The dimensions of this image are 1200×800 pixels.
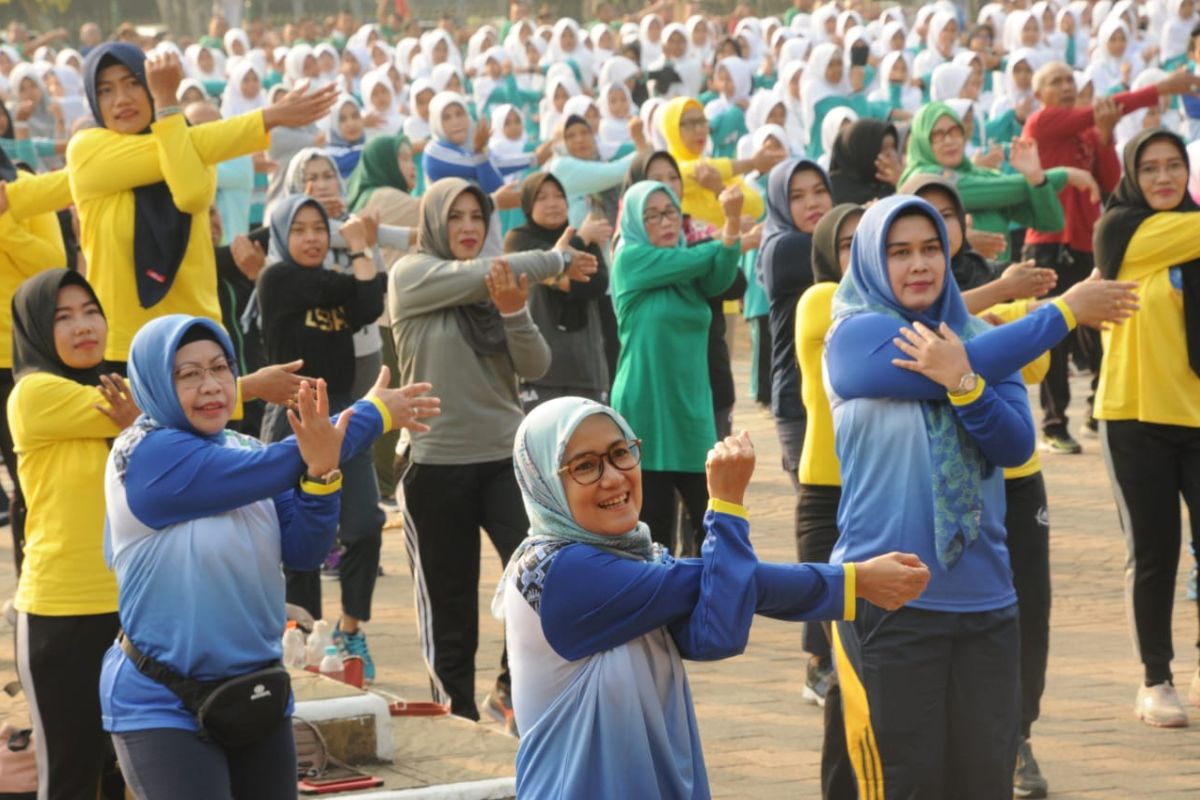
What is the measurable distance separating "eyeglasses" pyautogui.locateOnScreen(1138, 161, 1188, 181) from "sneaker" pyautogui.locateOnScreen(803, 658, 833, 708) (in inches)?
80.7

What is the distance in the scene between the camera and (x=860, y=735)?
520 centimetres

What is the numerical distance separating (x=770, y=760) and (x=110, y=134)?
318cm

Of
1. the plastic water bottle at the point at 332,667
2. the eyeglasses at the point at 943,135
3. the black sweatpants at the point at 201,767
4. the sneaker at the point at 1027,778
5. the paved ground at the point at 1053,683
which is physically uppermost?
the eyeglasses at the point at 943,135

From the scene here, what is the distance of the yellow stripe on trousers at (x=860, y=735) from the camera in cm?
516

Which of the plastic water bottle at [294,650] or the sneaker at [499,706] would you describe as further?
the sneaker at [499,706]

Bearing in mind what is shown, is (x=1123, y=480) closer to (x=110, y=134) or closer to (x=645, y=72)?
(x=110, y=134)

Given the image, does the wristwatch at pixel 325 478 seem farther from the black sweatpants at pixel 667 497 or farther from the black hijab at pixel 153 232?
the black sweatpants at pixel 667 497

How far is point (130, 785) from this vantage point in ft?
16.1

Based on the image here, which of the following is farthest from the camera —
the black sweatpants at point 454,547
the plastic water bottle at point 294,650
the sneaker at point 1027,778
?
the black sweatpants at point 454,547

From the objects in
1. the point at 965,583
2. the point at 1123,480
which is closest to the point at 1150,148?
the point at 1123,480

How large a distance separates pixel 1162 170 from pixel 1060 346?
4852 mm

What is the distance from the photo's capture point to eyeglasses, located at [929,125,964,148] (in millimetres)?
10172

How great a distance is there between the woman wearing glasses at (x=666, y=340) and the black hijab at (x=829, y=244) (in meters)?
1.16

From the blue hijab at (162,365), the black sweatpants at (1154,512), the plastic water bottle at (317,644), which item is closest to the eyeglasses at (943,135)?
the black sweatpants at (1154,512)
